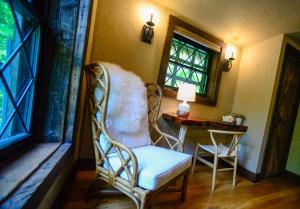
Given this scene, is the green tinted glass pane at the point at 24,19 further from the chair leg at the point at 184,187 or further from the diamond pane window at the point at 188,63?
the diamond pane window at the point at 188,63

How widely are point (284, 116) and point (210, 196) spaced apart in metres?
1.74

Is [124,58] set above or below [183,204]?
above

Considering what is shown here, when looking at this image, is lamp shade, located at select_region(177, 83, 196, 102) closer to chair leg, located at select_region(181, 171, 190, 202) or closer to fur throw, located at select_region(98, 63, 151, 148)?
fur throw, located at select_region(98, 63, 151, 148)

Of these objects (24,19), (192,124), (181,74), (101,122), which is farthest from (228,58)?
(24,19)

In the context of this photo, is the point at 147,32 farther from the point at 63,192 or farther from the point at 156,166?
the point at 63,192

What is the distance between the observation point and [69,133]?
Answer: 3.70 ft

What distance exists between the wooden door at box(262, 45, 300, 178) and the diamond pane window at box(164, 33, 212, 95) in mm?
980

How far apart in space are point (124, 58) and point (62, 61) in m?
0.89

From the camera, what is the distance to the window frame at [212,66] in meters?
2.07

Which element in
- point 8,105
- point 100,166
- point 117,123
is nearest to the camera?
point 8,105

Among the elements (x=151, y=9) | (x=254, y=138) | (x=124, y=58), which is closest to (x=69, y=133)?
(x=124, y=58)

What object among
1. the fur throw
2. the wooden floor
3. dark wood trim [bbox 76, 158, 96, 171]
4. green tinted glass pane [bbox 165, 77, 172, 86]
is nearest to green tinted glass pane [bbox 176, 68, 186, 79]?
green tinted glass pane [bbox 165, 77, 172, 86]

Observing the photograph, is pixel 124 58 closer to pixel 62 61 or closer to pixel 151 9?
pixel 151 9

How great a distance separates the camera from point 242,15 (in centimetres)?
207
